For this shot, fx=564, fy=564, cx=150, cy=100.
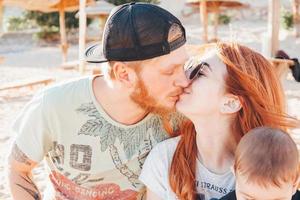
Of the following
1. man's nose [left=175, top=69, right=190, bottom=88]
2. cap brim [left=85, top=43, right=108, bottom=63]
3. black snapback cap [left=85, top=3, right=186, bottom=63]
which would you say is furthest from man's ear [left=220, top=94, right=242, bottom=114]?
cap brim [left=85, top=43, right=108, bottom=63]

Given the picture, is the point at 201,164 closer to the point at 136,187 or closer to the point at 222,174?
the point at 222,174

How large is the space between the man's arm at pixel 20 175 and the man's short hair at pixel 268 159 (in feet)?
2.88

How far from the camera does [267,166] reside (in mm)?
1811

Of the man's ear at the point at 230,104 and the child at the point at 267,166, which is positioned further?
the man's ear at the point at 230,104

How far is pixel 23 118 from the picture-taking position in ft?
7.41

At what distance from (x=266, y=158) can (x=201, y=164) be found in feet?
1.24

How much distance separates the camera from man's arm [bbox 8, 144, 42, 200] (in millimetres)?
2244

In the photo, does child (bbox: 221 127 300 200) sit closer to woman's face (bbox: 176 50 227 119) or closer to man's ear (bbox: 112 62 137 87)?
woman's face (bbox: 176 50 227 119)

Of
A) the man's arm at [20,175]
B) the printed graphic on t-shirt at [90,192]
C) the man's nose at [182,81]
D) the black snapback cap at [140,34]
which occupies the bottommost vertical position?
the printed graphic on t-shirt at [90,192]

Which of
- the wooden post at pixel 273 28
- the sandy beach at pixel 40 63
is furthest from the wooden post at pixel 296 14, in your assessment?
the wooden post at pixel 273 28

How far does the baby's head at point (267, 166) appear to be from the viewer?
182cm

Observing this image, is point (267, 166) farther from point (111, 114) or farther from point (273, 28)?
point (273, 28)

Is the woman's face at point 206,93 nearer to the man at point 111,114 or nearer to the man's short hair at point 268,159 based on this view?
the man at point 111,114

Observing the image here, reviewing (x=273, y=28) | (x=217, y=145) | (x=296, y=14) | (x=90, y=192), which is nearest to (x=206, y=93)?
(x=217, y=145)
